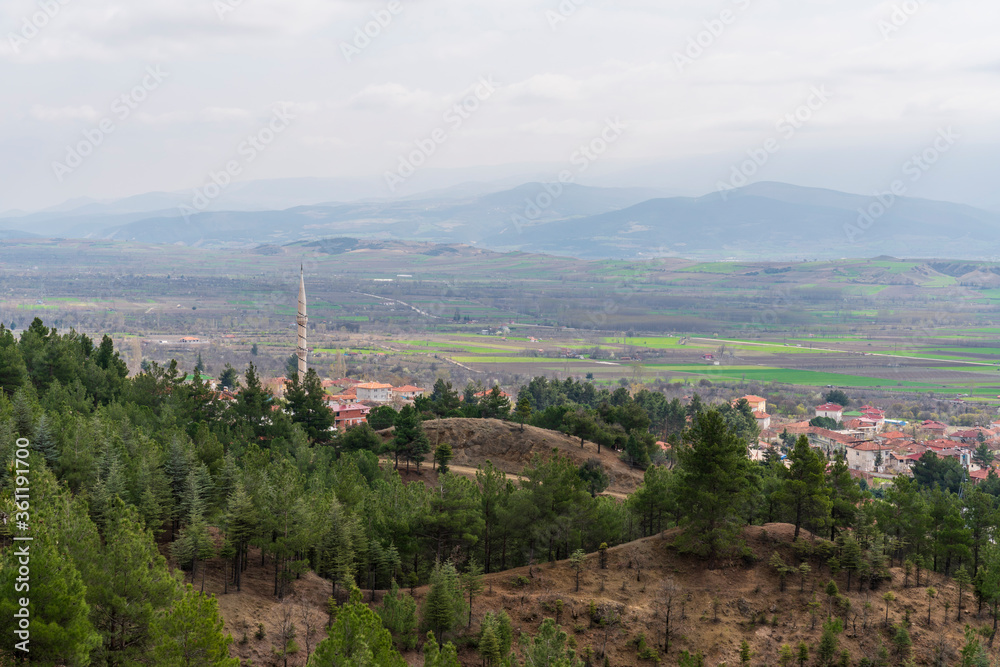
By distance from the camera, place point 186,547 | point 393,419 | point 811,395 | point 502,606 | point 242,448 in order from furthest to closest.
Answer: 1. point 811,395
2. point 393,419
3. point 242,448
4. point 502,606
5. point 186,547

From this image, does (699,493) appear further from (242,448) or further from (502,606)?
(242,448)

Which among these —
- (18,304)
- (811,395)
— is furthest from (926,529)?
(18,304)

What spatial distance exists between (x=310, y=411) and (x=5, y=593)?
3881cm

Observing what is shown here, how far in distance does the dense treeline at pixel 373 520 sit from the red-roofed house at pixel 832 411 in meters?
71.2

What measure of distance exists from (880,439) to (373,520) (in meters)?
73.6

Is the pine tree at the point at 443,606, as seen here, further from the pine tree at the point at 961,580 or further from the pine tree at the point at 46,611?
the pine tree at the point at 961,580

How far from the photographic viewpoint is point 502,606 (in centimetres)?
3116

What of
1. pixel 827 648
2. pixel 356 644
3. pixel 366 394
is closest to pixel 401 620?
pixel 356 644

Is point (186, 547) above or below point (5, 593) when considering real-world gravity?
below

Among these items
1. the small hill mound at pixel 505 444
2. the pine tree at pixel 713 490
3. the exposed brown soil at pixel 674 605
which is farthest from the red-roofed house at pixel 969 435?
the pine tree at pixel 713 490

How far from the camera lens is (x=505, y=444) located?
6225 centimetres

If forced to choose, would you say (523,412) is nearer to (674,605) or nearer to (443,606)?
(674,605)

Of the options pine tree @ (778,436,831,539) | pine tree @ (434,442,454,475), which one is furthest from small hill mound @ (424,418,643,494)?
pine tree @ (778,436,831,539)

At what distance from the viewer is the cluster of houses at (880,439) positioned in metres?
80.6
